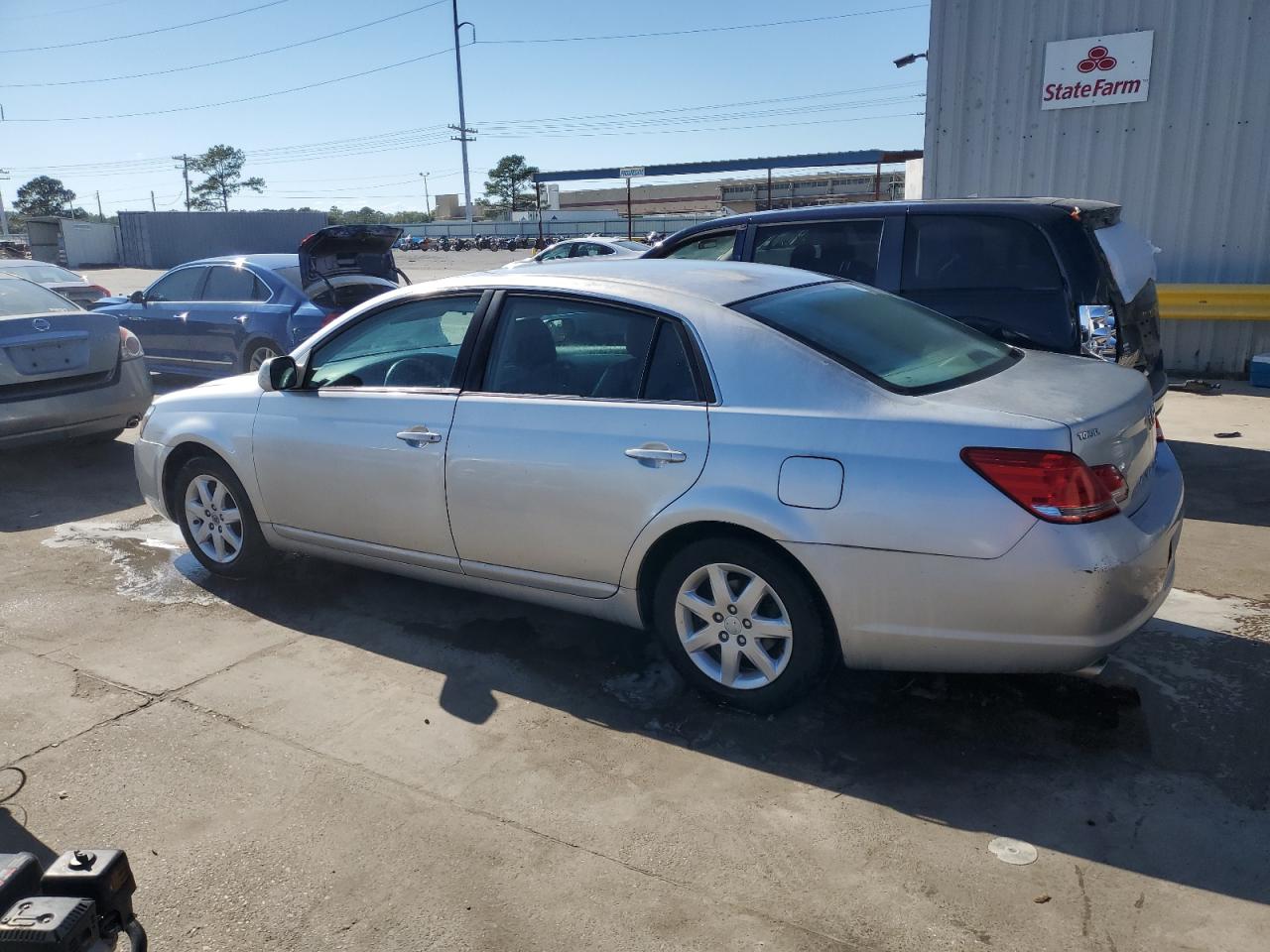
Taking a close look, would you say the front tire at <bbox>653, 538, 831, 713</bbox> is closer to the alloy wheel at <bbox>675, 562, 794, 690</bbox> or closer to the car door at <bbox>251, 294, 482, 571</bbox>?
the alloy wheel at <bbox>675, 562, 794, 690</bbox>

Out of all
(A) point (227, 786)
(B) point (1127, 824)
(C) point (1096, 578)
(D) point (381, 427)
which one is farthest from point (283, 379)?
(B) point (1127, 824)

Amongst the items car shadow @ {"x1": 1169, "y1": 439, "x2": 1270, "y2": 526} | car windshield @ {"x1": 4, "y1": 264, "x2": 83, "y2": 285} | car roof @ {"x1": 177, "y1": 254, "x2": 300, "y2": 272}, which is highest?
car roof @ {"x1": 177, "y1": 254, "x2": 300, "y2": 272}

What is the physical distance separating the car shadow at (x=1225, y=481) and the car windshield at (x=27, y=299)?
Answer: 8176 millimetres

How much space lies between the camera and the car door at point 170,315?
10672mm

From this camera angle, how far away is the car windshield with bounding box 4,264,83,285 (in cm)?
1262

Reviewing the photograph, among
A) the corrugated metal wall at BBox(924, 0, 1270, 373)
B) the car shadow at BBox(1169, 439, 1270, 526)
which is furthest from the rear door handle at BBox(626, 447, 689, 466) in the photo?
the corrugated metal wall at BBox(924, 0, 1270, 373)

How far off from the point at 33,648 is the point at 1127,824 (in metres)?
4.43

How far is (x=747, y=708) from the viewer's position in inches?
141

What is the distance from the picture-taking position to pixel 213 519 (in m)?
5.10

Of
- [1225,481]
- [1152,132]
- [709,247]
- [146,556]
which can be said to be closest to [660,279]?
[709,247]

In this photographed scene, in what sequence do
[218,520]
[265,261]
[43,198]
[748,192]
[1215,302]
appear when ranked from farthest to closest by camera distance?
[43,198] < [748,192] < [265,261] < [1215,302] < [218,520]

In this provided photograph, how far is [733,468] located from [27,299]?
681 cm

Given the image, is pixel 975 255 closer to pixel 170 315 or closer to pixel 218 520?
pixel 218 520

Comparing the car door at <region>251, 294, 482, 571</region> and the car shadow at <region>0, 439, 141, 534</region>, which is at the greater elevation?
the car door at <region>251, 294, 482, 571</region>
